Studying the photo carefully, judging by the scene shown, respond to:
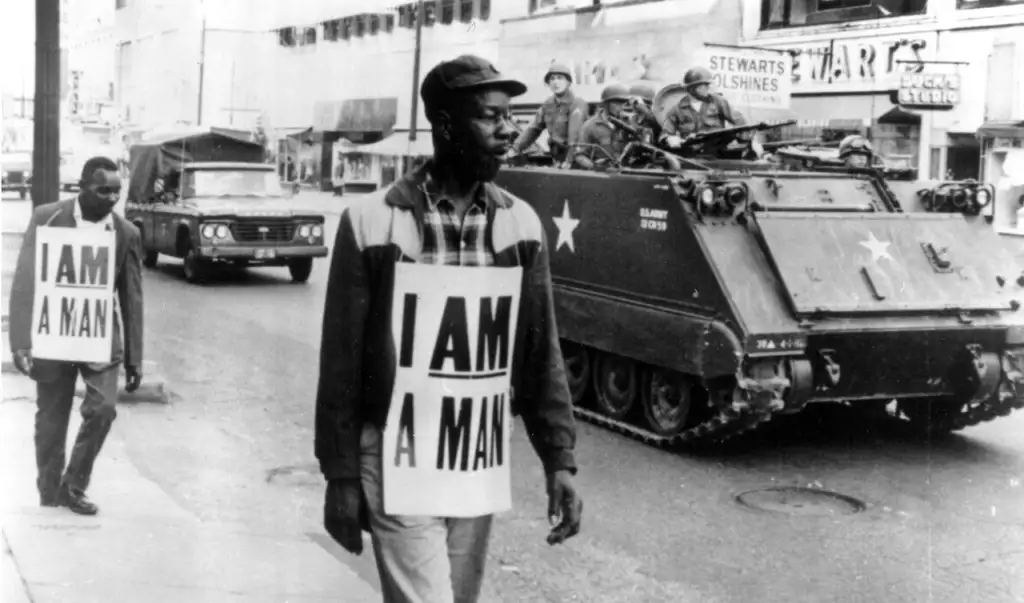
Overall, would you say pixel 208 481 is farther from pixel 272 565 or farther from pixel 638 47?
pixel 638 47

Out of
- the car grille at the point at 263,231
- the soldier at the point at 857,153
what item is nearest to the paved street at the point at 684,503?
the soldier at the point at 857,153

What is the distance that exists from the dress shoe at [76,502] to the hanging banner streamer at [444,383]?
3.07m

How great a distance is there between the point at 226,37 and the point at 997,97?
14.4 metres

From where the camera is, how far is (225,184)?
15523mm

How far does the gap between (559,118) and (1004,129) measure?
33.7 feet

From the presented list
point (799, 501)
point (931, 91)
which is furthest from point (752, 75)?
point (799, 501)

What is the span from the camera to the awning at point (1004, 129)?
1925cm

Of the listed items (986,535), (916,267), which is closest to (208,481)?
(986,535)

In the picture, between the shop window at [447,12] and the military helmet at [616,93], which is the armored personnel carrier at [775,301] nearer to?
the military helmet at [616,93]

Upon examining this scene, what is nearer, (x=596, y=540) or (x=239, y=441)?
(x=596, y=540)

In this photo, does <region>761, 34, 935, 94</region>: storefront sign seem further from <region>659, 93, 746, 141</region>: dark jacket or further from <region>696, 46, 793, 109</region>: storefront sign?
<region>659, 93, 746, 141</region>: dark jacket

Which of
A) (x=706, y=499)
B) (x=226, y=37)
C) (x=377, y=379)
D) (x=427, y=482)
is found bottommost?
(x=706, y=499)

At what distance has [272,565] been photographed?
214 inches

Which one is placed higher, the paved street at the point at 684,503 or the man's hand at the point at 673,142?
the man's hand at the point at 673,142
